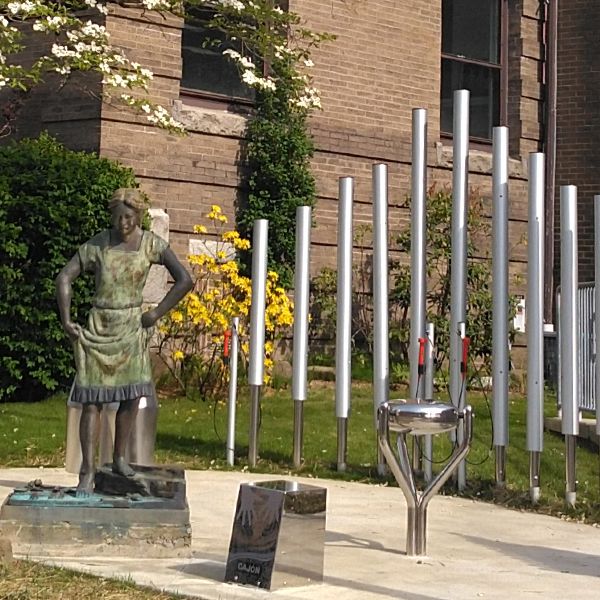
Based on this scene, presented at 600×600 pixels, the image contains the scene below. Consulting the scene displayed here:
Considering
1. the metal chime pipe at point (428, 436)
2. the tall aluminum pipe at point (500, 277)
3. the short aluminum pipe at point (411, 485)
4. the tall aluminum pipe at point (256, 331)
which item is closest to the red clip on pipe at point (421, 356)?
the metal chime pipe at point (428, 436)

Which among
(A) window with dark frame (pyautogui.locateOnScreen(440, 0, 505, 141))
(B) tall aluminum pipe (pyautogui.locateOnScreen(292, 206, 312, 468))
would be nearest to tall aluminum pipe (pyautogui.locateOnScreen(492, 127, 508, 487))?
(B) tall aluminum pipe (pyautogui.locateOnScreen(292, 206, 312, 468))

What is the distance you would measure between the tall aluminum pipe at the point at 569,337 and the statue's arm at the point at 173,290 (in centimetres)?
311

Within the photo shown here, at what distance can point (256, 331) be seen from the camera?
40.4ft

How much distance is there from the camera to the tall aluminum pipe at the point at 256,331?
12172mm

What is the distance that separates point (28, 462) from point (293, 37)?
799 centimetres

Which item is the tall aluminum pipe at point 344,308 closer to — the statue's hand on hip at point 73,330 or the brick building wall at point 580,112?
the statue's hand on hip at point 73,330

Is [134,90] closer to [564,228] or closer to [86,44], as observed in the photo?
[86,44]

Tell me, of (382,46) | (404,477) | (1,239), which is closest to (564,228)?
(404,477)

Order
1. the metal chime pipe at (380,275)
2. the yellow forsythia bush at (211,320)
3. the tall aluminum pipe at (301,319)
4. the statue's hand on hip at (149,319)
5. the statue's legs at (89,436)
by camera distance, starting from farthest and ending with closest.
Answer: the yellow forsythia bush at (211,320) → the tall aluminum pipe at (301,319) → the metal chime pipe at (380,275) → the statue's hand on hip at (149,319) → the statue's legs at (89,436)

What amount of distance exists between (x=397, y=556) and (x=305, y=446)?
4724 millimetres

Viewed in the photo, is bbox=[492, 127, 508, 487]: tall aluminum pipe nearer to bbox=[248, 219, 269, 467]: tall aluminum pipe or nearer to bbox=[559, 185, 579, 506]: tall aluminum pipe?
bbox=[559, 185, 579, 506]: tall aluminum pipe

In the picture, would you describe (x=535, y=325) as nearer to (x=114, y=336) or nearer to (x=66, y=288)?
(x=114, y=336)

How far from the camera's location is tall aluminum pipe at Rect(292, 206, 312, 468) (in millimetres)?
12016

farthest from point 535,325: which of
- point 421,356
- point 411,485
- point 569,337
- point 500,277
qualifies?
point 411,485
